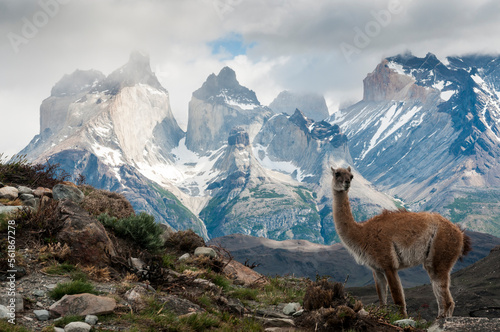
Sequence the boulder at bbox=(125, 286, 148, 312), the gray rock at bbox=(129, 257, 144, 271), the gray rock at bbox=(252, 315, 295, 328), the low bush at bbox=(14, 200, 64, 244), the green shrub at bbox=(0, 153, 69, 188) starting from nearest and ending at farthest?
the boulder at bbox=(125, 286, 148, 312) → the gray rock at bbox=(252, 315, 295, 328) → the low bush at bbox=(14, 200, 64, 244) → the gray rock at bbox=(129, 257, 144, 271) → the green shrub at bbox=(0, 153, 69, 188)

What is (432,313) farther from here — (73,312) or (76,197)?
(73,312)

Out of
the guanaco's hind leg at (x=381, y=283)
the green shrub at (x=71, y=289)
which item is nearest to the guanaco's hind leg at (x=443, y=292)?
→ the guanaco's hind leg at (x=381, y=283)

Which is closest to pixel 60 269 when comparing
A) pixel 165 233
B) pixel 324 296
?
pixel 324 296

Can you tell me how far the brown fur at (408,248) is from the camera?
Result: 12109 millimetres

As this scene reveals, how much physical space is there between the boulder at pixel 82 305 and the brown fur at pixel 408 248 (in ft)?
23.7

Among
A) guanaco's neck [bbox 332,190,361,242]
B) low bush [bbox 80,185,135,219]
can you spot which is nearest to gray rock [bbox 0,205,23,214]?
low bush [bbox 80,185,135,219]

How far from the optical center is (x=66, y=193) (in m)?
16.3

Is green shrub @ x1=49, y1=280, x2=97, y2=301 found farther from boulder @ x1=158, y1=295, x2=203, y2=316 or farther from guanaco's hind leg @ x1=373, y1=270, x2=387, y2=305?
guanaco's hind leg @ x1=373, y1=270, x2=387, y2=305

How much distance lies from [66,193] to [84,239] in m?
5.37

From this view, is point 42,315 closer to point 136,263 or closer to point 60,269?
point 60,269

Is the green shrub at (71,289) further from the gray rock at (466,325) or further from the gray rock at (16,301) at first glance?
the gray rock at (466,325)

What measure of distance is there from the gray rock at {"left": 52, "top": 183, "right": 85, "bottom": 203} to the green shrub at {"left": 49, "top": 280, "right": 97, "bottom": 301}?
7494mm

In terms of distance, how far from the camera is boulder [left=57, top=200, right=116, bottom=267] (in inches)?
444

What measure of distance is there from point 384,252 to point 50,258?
8.83m
